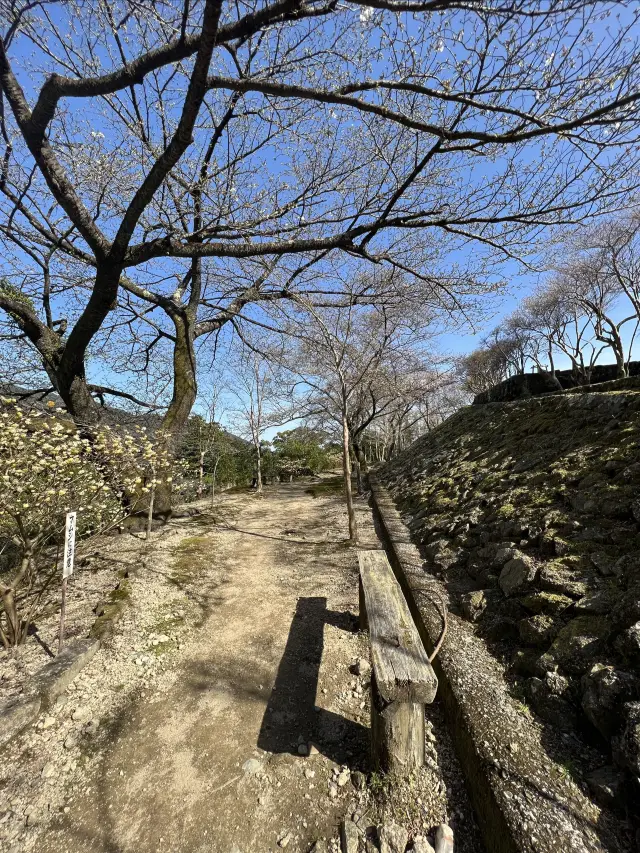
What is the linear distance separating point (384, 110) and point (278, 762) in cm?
476

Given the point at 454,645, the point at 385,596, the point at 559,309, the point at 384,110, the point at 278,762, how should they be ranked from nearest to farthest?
the point at 278,762
the point at 454,645
the point at 385,596
the point at 384,110
the point at 559,309

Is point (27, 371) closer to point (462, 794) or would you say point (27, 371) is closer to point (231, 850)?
point (231, 850)

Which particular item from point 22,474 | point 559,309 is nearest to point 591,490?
point 22,474

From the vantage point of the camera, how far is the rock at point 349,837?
1.47 metres

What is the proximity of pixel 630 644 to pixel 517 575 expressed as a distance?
919 millimetres

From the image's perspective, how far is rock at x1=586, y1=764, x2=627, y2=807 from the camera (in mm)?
1350

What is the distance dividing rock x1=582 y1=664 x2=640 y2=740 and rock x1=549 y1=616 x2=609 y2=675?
161 mm

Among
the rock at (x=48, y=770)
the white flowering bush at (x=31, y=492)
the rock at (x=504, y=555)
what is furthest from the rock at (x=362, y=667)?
the white flowering bush at (x=31, y=492)

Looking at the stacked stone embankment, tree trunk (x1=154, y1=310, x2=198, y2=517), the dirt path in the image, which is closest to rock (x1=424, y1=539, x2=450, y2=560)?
the stacked stone embankment

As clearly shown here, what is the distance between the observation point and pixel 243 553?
17.3ft

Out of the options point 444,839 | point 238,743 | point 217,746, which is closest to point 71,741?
point 217,746

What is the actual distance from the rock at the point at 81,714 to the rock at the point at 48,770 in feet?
0.94

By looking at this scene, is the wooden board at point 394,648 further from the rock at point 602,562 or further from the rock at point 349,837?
the rock at point 602,562

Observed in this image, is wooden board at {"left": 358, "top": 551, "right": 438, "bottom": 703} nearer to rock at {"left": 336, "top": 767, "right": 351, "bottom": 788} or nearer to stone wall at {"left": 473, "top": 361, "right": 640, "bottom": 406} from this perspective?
rock at {"left": 336, "top": 767, "right": 351, "bottom": 788}
